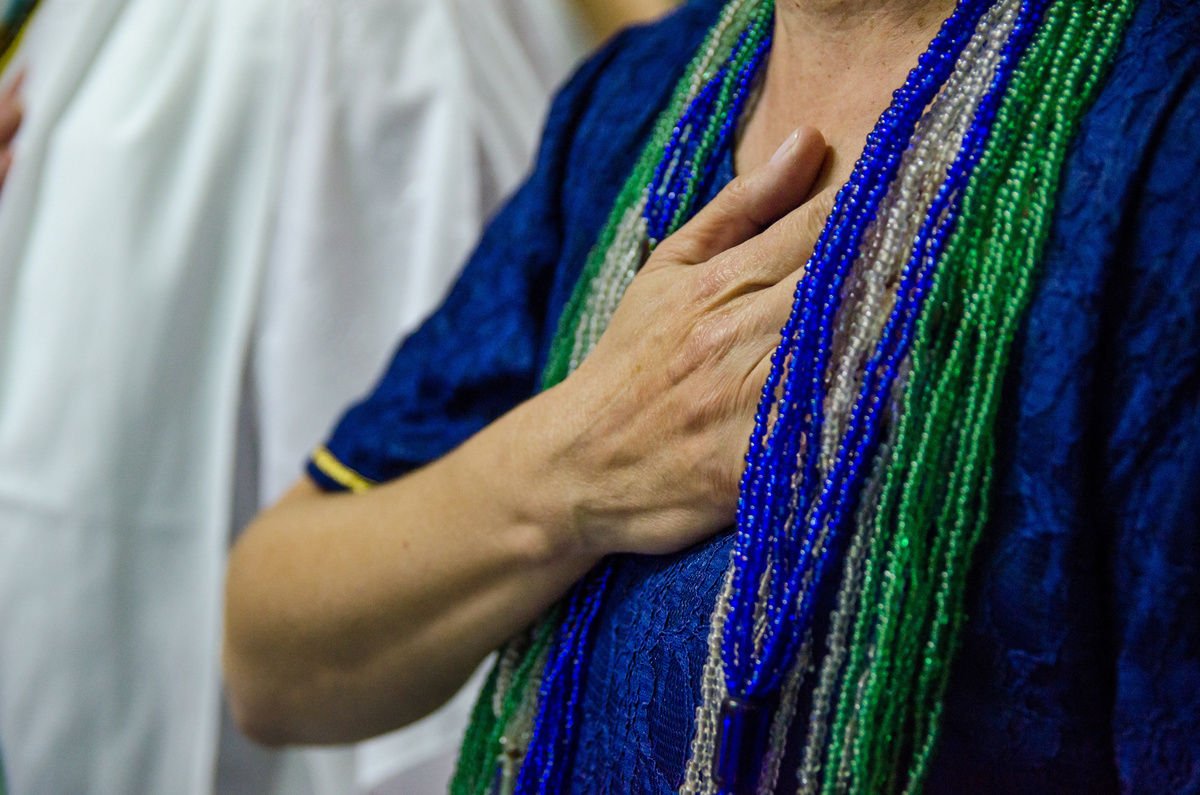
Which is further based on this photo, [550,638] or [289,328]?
[289,328]

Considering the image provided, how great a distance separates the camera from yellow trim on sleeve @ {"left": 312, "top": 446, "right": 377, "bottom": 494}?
68 cm

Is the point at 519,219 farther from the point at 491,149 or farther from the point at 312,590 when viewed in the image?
the point at 491,149

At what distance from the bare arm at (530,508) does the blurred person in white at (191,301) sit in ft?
1.24

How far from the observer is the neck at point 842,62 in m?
0.48

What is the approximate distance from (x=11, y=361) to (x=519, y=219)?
0.64 meters

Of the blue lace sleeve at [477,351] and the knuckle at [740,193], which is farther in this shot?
the blue lace sleeve at [477,351]

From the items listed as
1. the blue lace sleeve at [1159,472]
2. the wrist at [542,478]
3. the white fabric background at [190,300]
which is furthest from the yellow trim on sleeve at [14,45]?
the blue lace sleeve at [1159,472]

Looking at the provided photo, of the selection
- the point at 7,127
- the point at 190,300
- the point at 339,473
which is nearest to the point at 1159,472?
the point at 339,473

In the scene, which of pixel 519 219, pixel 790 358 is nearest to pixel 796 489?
pixel 790 358

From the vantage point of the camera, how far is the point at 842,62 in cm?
50

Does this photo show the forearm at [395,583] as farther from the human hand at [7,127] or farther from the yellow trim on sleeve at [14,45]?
the yellow trim on sleeve at [14,45]

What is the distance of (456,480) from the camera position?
1.90 feet

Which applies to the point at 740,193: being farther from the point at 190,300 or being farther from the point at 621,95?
the point at 190,300

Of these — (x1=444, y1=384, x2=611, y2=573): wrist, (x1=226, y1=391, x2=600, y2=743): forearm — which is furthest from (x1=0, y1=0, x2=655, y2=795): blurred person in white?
(x1=444, y1=384, x2=611, y2=573): wrist
